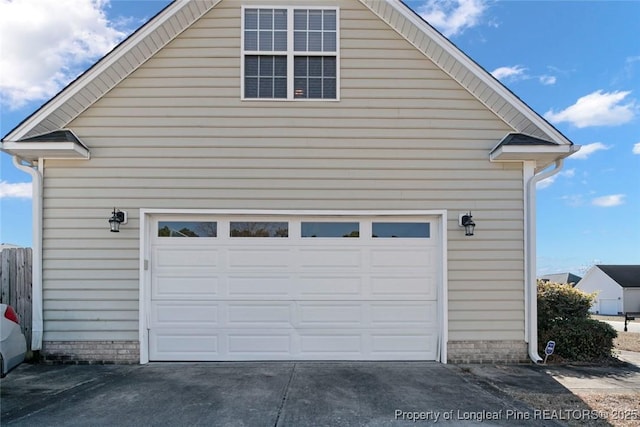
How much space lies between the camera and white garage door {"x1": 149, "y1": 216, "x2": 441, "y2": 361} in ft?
18.9

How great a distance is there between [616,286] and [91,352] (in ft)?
131

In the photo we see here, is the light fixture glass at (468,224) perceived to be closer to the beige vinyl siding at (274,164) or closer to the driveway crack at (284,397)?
the beige vinyl siding at (274,164)

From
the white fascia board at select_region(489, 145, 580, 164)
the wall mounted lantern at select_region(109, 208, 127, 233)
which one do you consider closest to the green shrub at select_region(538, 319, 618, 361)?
the white fascia board at select_region(489, 145, 580, 164)

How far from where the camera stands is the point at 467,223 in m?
5.65

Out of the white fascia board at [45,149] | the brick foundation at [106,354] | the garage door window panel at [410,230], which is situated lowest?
the brick foundation at [106,354]

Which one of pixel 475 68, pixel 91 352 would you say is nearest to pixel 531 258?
pixel 475 68

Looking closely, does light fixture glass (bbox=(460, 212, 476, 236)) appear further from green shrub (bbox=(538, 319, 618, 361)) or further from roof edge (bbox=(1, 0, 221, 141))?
roof edge (bbox=(1, 0, 221, 141))

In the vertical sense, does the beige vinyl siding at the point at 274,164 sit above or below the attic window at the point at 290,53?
below

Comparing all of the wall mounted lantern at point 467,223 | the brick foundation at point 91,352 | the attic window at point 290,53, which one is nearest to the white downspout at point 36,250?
the brick foundation at point 91,352

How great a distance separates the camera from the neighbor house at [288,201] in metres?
5.66

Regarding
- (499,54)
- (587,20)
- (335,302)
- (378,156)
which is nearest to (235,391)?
(335,302)

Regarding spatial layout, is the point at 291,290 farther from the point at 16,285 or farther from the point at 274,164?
the point at 16,285

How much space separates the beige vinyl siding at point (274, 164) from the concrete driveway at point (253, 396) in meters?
0.88

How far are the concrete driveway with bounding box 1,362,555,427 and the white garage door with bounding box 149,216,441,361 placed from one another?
306 mm
